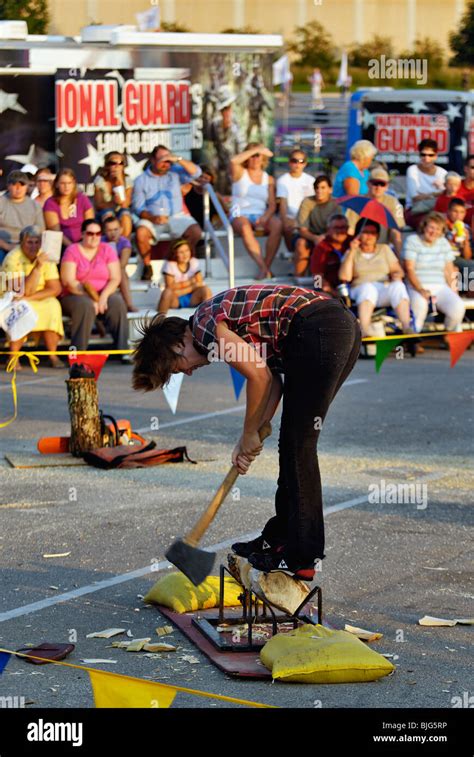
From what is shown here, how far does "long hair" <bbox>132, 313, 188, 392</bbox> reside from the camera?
6.35 meters

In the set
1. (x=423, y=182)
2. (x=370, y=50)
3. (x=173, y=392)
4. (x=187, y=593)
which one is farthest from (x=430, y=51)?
(x=187, y=593)

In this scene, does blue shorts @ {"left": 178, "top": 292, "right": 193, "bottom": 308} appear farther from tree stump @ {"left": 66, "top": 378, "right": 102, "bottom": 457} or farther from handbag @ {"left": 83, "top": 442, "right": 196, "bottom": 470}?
handbag @ {"left": 83, "top": 442, "right": 196, "bottom": 470}

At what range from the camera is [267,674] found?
19.6 ft

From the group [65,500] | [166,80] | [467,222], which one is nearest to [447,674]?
[65,500]

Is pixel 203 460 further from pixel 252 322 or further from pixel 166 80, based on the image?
pixel 166 80

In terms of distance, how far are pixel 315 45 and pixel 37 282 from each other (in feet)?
145

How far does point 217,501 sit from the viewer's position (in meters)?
6.45

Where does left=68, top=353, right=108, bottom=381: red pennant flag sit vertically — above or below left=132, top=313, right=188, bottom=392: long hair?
below

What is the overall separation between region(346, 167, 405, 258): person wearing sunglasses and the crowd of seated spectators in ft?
0.06

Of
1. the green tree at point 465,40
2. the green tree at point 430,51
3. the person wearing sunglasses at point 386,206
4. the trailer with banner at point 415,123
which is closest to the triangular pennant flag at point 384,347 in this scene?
the person wearing sunglasses at point 386,206

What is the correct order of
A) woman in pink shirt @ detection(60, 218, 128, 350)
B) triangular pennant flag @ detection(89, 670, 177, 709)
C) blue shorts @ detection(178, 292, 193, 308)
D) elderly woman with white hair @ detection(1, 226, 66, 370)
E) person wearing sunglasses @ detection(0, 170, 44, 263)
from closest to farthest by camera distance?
triangular pennant flag @ detection(89, 670, 177, 709) < elderly woman with white hair @ detection(1, 226, 66, 370) < woman in pink shirt @ detection(60, 218, 128, 350) < person wearing sunglasses @ detection(0, 170, 44, 263) < blue shorts @ detection(178, 292, 193, 308)

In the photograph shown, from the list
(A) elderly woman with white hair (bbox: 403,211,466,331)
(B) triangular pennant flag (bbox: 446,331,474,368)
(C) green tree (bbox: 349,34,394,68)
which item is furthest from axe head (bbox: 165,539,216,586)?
(C) green tree (bbox: 349,34,394,68)

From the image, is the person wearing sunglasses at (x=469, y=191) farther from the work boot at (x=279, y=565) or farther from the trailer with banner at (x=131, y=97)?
the work boot at (x=279, y=565)

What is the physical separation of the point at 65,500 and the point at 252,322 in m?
3.17
